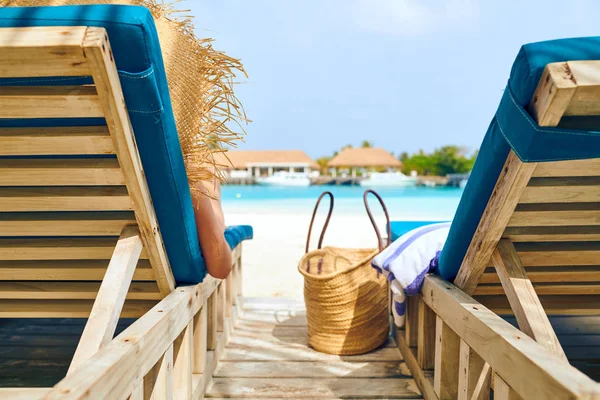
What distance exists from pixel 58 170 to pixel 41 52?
37 centimetres

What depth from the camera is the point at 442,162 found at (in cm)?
5844

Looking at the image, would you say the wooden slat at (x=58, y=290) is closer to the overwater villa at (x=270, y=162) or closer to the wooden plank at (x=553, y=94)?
the wooden plank at (x=553, y=94)

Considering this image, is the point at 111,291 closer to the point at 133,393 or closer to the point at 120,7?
the point at 133,393

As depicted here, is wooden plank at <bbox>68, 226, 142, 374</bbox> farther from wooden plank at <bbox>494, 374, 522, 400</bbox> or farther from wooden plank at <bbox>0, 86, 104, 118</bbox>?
wooden plank at <bbox>494, 374, 522, 400</bbox>

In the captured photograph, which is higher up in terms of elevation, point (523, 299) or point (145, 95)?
point (145, 95)

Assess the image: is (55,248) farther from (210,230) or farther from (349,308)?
(349,308)

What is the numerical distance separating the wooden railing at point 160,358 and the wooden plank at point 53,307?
223 millimetres

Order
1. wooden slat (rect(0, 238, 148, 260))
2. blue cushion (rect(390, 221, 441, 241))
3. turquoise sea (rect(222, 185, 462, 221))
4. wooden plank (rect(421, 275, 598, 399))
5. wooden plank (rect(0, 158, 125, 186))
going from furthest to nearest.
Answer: turquoise sea (rect(222, 185, 462, 221)) → blue cushion (rect(390, 221, 441, 241)) → wooden slat (rect(0, 238, 148, 260)) → wooden plank (rect(0, 158, 125, 186)) → wooden plank (rect(421, 275, 598, 399))

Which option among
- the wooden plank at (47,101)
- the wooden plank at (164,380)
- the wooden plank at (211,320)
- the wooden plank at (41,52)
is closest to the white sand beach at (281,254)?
the wooden plank at (211,320)

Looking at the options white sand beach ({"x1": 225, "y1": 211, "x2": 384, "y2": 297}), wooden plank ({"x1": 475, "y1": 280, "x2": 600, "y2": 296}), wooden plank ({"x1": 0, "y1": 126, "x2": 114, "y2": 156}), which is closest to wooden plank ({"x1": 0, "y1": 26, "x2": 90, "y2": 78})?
wooden plank ({"x1": 0, "y1": 126, "x2": 114, "y2": 156})

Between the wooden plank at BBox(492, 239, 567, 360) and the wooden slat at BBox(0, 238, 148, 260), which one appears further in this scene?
the wooden slat at BBox(0, 238, 148, 260)

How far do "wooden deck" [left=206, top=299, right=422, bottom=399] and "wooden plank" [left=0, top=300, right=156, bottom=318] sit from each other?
47 centimetres

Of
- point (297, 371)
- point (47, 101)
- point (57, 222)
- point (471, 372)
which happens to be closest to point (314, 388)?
point (297, 371)

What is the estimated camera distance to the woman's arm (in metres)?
1.50
